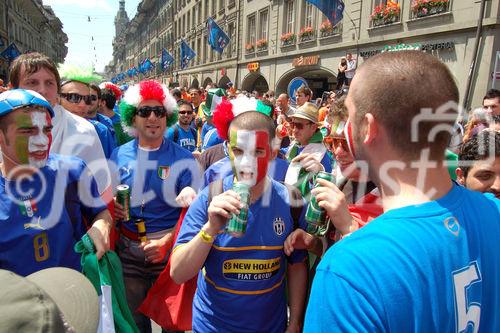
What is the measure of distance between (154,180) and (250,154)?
111 cm

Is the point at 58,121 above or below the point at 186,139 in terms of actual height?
above

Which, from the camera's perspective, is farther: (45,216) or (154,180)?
(154,180)

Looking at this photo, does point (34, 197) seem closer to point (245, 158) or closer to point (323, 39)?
point (245, 158)

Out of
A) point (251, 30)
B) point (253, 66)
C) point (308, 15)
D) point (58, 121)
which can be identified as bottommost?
point (58, 121)

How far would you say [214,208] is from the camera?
1.60m

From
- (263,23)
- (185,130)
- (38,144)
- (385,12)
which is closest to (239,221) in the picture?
(38,144)

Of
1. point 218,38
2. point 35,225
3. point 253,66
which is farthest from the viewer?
point 253,66

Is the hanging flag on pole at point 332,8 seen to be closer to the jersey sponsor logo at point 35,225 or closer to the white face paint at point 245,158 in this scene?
the white face paint at point 245,158

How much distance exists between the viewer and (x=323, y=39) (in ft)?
52.2

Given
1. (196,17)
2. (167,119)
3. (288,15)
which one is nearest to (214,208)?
(167,119)

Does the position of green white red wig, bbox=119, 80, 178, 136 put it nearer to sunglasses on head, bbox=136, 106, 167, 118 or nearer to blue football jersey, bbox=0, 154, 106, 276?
sunglasses on head, bbox=136, 106, 167, 118

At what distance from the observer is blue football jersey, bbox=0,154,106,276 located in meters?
1.76

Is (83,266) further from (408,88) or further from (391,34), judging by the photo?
(391,34)

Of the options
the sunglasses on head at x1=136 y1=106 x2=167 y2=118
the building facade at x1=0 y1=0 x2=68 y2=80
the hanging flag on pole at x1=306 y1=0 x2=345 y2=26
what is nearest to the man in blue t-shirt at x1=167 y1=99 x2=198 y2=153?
the sunglasses on head at x1=136 y1=106 x2=167 y2=118
